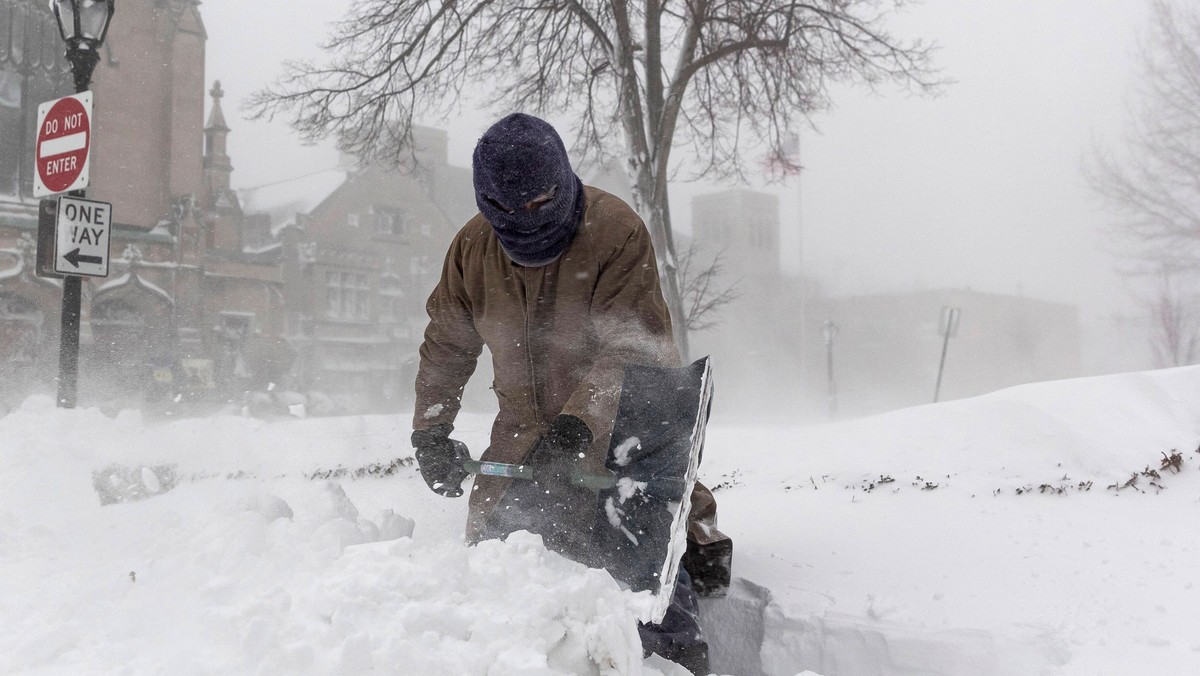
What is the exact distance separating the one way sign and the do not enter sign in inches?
5.9

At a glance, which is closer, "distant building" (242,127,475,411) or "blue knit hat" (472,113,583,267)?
"blue knit hat" (472,113,583,267)

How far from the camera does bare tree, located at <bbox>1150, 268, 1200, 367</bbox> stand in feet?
57.2

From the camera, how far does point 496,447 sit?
2.94 metres

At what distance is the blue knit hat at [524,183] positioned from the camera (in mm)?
2436

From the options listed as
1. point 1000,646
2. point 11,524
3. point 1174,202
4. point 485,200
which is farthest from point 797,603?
point 1174,202

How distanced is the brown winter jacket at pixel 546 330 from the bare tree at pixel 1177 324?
1867cm

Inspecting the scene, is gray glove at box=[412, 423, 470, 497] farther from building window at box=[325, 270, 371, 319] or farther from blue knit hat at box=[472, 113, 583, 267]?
building window at box=[325, 270, 371, 319]

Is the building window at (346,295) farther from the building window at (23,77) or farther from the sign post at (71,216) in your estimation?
the sign post at (71,216)

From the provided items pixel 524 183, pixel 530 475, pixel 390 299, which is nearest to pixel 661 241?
pixel 524 183

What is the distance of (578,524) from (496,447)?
598 mm

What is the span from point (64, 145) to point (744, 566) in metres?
5.21

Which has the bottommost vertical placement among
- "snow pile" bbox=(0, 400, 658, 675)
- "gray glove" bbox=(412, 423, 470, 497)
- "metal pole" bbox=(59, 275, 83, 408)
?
"snow pile" bbox=(0, 400, 658, 675)

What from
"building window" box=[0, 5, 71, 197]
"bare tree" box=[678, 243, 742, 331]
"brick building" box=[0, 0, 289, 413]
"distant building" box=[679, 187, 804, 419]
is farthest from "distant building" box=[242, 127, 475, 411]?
"bare tree" box=[678, 243, 742, 331]

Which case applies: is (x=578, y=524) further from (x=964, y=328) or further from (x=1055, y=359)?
(x=1055, y=359)
